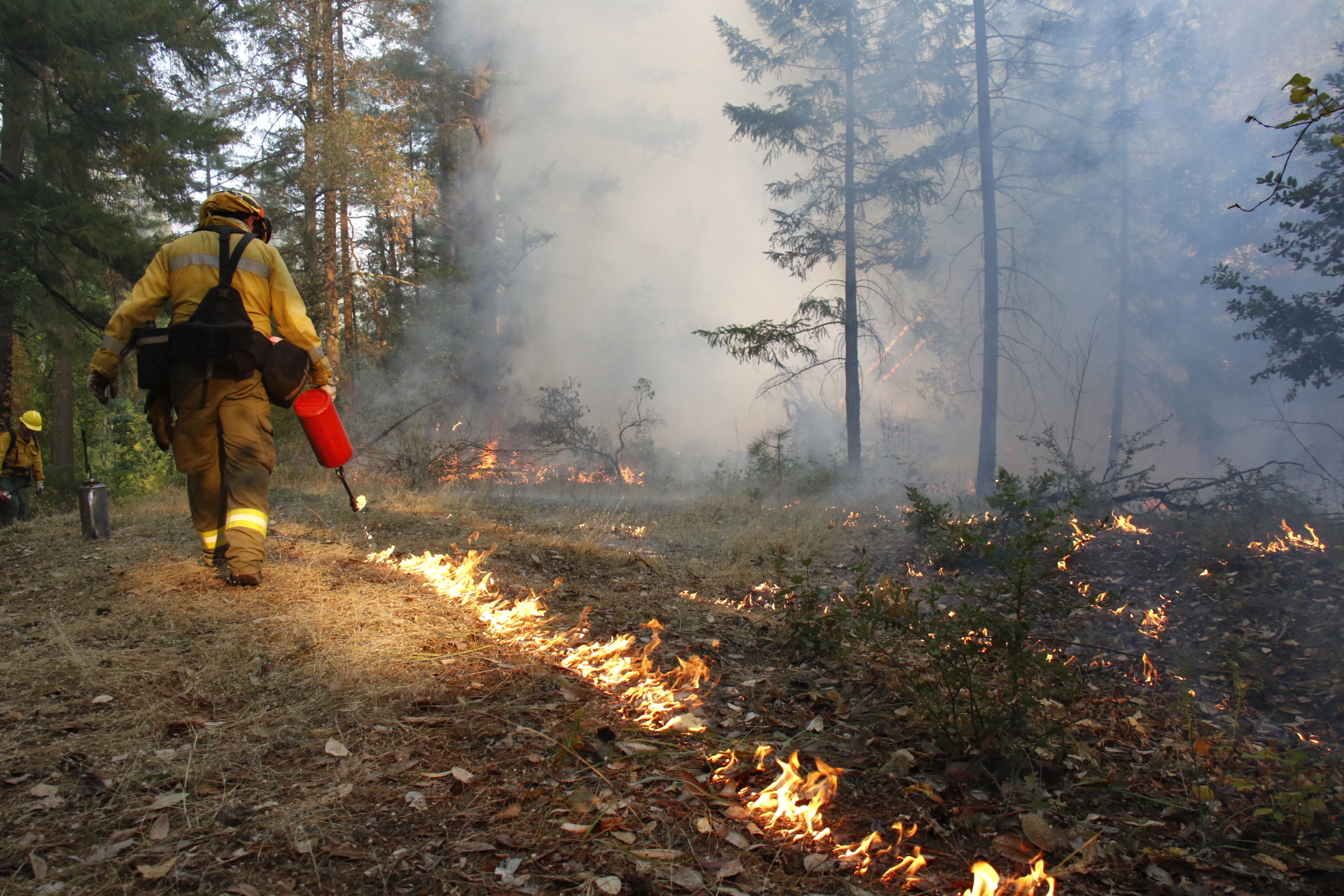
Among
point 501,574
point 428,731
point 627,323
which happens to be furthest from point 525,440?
point 428,731

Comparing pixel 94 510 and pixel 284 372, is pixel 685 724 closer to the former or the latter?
pixel 284 372

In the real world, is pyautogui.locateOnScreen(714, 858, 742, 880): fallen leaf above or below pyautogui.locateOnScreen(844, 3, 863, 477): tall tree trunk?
below

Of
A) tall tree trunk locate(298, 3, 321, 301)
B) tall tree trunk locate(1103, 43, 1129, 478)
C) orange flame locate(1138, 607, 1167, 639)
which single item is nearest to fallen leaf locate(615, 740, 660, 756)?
orange flame locate(1138, 607, 1167, 639)

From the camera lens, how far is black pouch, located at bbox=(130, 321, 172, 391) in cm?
350

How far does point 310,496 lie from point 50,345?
5.00 m

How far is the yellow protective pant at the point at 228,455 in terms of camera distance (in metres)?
3.56

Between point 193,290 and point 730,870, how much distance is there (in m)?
3.65

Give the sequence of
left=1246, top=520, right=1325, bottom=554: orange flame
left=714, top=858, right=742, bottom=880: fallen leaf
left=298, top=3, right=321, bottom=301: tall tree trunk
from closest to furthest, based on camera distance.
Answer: left=714, top=858, right=742, bottom=880: fallen leaf < left=1246, top=520, right=1325, bottom=554: orange flame < left=298, top=3, right=321, bottom=301: tall tree trunk

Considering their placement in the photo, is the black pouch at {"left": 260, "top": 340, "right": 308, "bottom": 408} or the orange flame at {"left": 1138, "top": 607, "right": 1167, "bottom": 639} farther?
the orange flame at {"left": 1138, "top": 607, "right": 1167, "bottom": 639}

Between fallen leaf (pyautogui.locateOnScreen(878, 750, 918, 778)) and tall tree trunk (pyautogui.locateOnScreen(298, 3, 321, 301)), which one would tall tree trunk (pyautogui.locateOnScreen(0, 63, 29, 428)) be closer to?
tall tree trunk (pyautogui.locateOnScreen(298, 3, 321, 301))

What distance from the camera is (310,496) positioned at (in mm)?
8445

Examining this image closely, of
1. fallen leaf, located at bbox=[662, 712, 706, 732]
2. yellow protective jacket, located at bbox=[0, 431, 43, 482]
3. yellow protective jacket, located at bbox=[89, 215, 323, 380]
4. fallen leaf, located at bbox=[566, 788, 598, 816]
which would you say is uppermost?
yellow protective jacket, located at bbox=[89, 215, 323, 380]

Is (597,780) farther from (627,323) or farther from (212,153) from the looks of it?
(627,323)

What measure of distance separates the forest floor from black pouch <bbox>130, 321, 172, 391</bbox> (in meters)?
1.01
